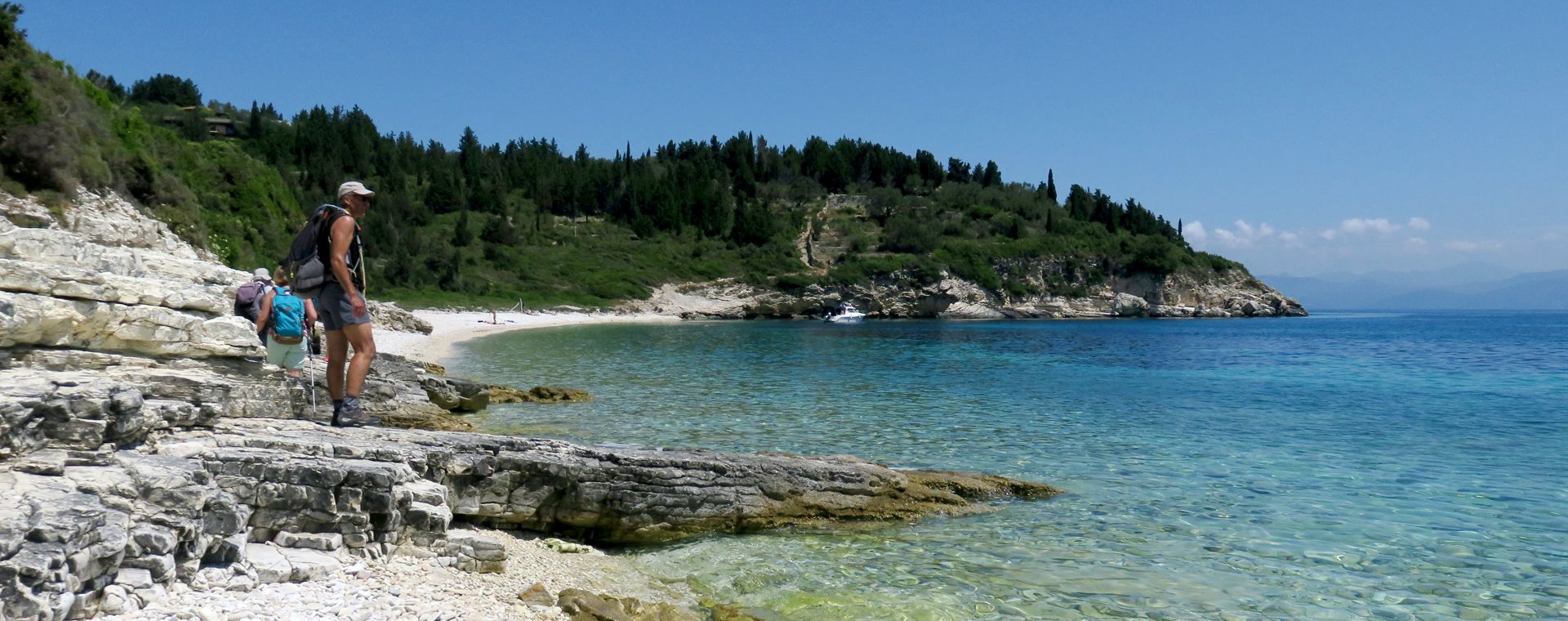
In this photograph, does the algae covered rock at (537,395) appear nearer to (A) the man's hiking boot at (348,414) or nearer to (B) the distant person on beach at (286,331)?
(B) the distant person on beach at (286,331)

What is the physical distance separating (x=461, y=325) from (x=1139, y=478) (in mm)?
44172

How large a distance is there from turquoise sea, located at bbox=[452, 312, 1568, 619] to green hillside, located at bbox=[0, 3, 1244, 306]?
24.4 m

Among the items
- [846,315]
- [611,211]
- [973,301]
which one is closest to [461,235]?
[611,211]

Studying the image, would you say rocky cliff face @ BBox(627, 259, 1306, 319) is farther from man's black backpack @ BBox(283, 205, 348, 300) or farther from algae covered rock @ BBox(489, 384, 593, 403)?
man's black backpack @ BBox(283, 205, 348, 300)

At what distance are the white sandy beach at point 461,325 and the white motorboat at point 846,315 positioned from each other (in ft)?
50.3

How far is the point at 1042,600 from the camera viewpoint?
6340 mm

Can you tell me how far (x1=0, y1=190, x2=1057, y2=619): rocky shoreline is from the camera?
Answer: 13.6 feet

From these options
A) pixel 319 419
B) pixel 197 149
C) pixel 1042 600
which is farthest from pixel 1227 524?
pixel 197 149

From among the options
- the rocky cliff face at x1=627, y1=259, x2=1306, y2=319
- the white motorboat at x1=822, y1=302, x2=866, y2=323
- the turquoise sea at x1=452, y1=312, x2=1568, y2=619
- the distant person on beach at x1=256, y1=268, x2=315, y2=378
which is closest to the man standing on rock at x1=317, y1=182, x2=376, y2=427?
the distant person on beach at x1=256, y1=268, x2=315, y2=378

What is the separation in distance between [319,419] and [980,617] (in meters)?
5.52

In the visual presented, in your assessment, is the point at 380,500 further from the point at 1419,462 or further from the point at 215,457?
the point at 1419,462

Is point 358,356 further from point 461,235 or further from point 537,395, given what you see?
point 461,235

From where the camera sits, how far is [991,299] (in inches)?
3593

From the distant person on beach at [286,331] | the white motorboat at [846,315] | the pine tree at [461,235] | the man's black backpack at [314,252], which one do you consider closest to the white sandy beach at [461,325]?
the white motorboat at [846,315]
